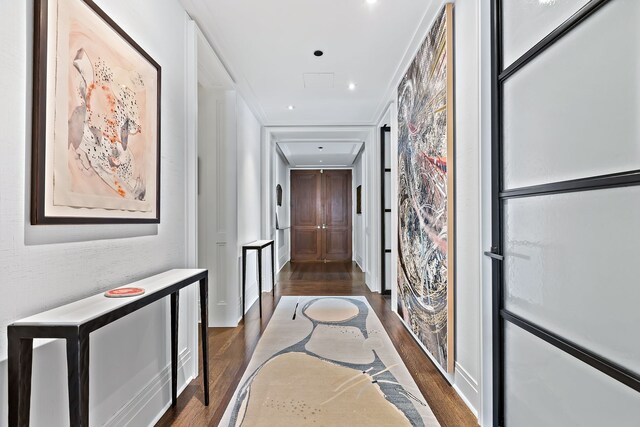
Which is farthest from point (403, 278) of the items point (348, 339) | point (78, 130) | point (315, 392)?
point (78, 130)

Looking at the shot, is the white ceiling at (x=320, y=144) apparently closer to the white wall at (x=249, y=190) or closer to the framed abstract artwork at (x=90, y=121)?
the white wall at (x=249, y=190)

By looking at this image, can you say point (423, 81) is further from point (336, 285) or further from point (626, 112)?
point (336, 285)

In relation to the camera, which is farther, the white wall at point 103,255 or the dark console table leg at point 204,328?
the dark console table leg at point 204,328

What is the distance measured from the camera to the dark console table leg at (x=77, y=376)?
92 cm

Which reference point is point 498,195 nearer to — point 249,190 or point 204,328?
point 204,328

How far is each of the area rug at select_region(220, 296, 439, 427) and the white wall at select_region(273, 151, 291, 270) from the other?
3780mm

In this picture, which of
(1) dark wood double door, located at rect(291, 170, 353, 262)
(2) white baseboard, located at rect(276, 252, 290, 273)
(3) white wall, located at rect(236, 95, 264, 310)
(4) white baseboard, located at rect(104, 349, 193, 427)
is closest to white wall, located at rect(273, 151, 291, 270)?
(2) white baseboard, located at rect(276, 252, 290, 273)

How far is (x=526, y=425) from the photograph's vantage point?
1405mm

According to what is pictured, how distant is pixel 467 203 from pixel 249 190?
2899 millimetres

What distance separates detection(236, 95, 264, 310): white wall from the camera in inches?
146

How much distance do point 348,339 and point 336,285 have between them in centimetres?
238

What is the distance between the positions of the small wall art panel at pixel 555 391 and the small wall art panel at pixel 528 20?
1198 mm

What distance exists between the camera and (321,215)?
8.66 metres

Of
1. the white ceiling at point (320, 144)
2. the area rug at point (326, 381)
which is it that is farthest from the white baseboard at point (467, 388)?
the white ceiling at point (320, 144)
